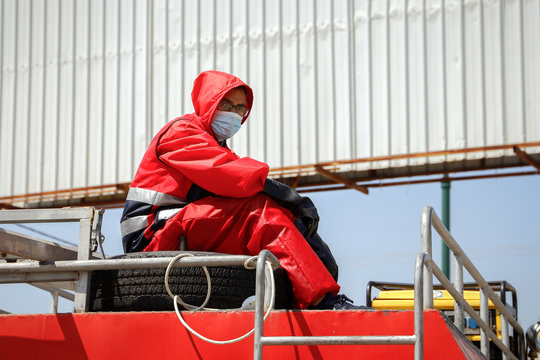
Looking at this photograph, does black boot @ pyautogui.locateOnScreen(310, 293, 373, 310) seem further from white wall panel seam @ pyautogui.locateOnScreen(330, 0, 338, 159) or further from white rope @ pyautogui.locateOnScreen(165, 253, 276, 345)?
white wall panel seam @ pyautogui.locateOnScreen(330, 0, 338, 159)

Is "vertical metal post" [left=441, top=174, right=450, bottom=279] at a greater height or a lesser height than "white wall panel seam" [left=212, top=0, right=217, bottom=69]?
lesser

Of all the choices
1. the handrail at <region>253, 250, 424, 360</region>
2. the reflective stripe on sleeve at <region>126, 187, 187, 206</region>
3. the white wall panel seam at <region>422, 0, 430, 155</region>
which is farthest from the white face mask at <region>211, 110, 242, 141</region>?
the white wall panel seam at <region>422, 0, 430, 155</region>

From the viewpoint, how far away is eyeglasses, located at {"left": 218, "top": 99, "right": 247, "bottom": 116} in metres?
5.16

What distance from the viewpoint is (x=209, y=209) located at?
4457mm

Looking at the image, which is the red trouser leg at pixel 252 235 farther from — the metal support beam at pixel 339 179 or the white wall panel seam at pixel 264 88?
the white wall panel seam at pixel 264 88

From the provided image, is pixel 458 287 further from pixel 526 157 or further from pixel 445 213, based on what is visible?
pixel 445 213

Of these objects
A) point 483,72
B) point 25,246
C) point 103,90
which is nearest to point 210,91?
point 25,246

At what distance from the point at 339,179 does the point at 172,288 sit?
7156 millimetres

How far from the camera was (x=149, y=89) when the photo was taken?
481 inches

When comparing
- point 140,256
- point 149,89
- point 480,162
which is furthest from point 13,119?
point 140,256

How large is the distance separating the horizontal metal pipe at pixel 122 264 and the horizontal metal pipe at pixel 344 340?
437mm

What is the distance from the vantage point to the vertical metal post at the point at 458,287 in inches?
156

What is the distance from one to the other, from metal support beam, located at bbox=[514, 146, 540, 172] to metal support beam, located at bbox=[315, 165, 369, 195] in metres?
2.23

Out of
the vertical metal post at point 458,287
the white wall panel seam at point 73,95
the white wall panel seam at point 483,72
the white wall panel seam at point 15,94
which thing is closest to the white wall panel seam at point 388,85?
the white wall panel seam at point 483,72
